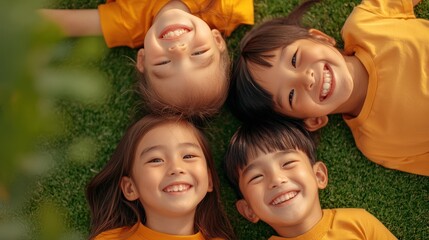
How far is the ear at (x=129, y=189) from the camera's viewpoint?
1647 mm

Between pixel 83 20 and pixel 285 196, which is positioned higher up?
pixel 83 20

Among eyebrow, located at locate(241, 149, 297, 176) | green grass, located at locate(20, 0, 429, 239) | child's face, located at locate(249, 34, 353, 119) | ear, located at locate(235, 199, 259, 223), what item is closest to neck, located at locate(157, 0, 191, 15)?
green grass, located at locate(20, 0, 429, 239)

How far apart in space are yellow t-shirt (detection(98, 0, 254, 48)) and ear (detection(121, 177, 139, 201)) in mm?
470

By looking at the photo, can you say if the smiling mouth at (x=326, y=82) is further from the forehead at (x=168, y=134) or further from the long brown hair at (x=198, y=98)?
the forehead at (x=168, y=134)

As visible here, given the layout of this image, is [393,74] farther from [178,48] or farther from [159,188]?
[159,188]

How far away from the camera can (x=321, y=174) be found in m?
1.68

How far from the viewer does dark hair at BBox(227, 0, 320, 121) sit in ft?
5.28

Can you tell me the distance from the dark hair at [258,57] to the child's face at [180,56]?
122mm

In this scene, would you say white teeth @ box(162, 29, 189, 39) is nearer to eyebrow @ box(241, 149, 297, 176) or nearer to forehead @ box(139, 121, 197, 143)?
forehead @ box(139, 121, 197, 143)

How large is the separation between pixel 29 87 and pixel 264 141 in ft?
4.52

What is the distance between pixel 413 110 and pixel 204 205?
0.77 meters

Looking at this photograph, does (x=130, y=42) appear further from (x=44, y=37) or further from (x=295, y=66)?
(x=44, y=37)

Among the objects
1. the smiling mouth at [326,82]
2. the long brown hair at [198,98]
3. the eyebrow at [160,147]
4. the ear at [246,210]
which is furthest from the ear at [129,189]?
the smiling mouth at [326,82]

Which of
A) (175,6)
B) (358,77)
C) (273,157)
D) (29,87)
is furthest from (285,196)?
(29,87)
